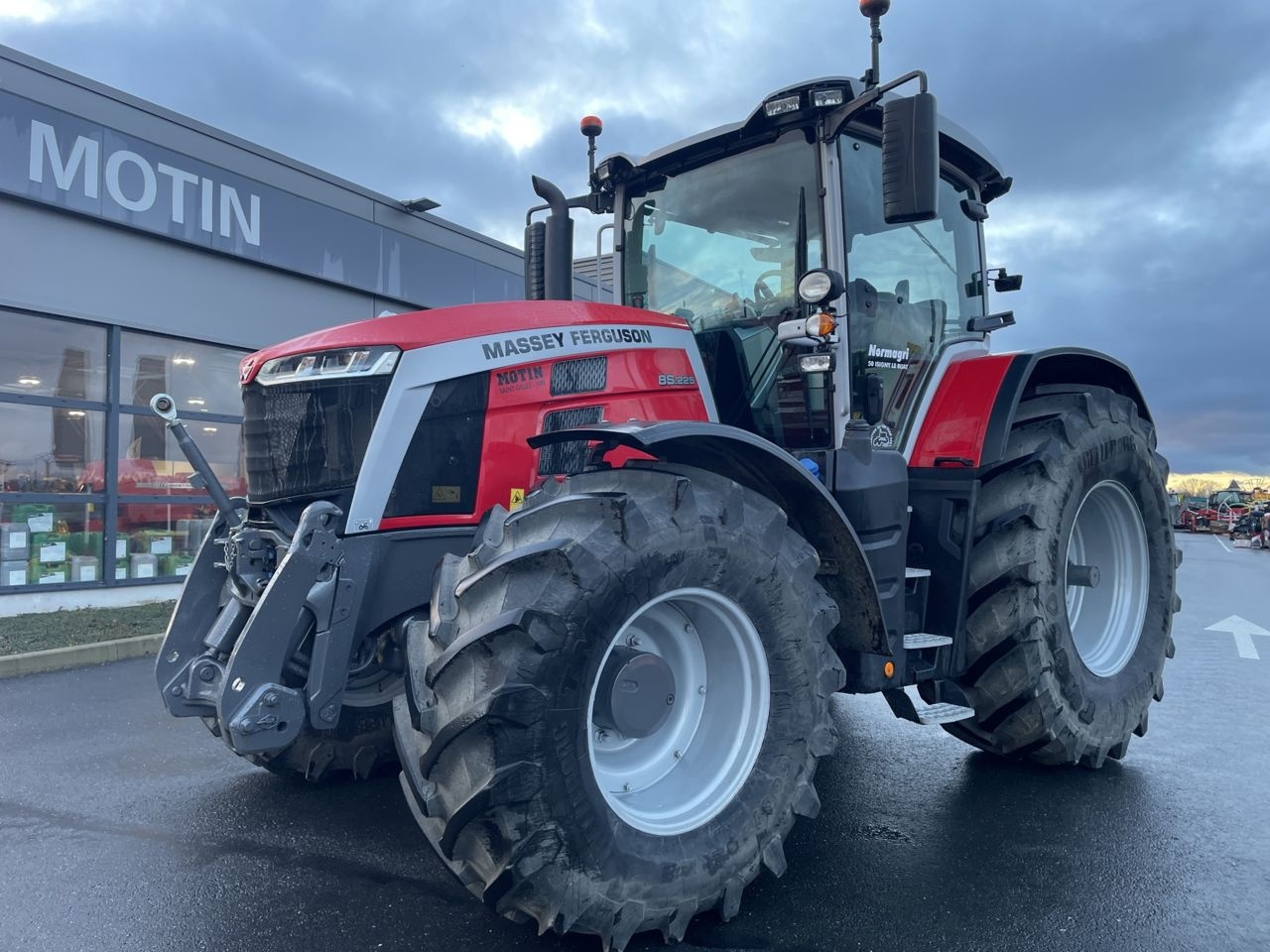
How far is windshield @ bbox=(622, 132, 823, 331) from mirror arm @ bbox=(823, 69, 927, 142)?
133mm

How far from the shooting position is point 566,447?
10.1 feet

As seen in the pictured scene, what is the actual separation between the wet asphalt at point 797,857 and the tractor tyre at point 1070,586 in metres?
0.33

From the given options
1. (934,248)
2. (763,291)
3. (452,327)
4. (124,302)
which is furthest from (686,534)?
Answer: (124,302)

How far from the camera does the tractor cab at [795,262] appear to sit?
365 centimetres

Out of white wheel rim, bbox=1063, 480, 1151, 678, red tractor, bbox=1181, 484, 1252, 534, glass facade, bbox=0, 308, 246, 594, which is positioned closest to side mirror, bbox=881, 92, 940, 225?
white wheel rim, bbox=1063, 480, 1151, 678

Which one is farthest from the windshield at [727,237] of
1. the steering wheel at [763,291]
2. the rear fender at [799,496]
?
the rear fender at [799,496]

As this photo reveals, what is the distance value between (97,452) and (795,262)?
808 centimetres

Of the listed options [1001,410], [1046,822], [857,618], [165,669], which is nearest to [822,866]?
[857,618]

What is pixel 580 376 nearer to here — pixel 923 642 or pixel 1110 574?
pixel 923 642

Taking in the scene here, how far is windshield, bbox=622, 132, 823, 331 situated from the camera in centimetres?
375

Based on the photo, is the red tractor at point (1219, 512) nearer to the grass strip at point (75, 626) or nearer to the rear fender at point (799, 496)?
the grass strip at point (75, 626)

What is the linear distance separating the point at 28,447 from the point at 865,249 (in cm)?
827

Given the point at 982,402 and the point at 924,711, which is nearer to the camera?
the point at 924,711

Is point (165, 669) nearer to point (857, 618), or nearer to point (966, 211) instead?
point (857, 618)
